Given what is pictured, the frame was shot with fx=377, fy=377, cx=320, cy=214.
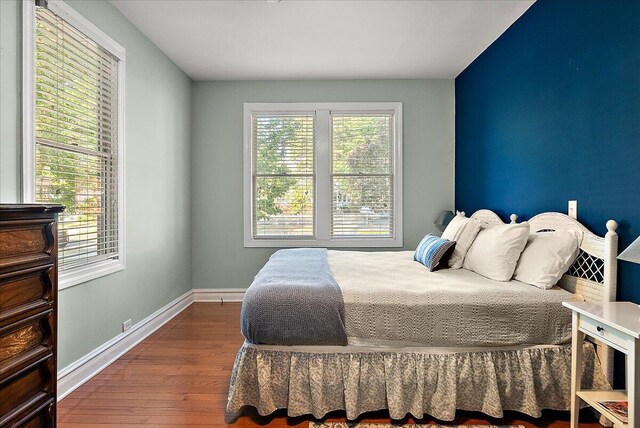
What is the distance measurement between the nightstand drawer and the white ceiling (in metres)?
2.42

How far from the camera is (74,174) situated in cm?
258

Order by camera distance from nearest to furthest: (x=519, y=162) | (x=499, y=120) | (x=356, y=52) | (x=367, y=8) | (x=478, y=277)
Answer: (x=478, y=277), (x=367, y=8), (x=519, y=162), (x=499, y=120), (x=356, y=52)

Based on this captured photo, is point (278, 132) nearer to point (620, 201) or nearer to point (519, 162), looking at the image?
point (519, 162)

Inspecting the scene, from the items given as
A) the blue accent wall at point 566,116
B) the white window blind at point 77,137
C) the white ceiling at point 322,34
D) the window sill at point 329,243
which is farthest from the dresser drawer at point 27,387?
the window sill at point 329,243

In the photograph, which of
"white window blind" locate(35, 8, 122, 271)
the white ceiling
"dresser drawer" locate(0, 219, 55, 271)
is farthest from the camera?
the white ceiling

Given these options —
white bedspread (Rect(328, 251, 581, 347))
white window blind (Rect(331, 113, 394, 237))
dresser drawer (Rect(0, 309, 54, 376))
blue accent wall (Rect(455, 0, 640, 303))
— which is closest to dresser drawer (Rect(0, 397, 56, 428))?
dresser drawer (Rect(0, 309, 54, 376))

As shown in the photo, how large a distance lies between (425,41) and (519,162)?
1.44m

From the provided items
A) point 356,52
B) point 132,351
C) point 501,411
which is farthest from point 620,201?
point 132,351

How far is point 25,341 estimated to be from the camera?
1.48 meters

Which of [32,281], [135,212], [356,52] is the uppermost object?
[356,52]

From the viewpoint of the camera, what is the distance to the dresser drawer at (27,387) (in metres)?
1.40

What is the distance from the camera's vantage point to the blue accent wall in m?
2.06

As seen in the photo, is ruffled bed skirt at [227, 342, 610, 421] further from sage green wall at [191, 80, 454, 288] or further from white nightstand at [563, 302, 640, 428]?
sage green wall at [191, 80, 454, 288]

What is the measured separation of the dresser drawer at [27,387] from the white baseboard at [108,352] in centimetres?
90
